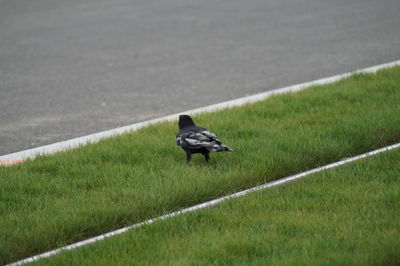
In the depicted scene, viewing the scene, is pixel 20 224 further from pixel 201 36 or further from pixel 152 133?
pixel 201 36

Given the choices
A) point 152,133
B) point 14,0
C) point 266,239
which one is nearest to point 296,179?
point 266,239

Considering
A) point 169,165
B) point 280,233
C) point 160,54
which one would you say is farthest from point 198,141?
point 160,54

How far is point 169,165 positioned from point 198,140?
409 millimetres

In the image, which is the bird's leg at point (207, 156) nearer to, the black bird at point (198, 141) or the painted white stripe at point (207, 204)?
the black bird at point (198, 141)

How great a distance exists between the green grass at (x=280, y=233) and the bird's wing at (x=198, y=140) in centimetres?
67

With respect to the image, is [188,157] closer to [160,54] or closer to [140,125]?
[140,125]

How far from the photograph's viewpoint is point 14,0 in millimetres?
17391

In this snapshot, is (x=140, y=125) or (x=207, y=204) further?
(x=140, y=125)

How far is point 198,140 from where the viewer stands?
17.0ft

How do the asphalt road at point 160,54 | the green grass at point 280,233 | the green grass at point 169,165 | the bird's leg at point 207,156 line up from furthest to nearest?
the asphalt road at point 160,54 → the bird's leg at point 207,156 → the green grass at point 169,165 → the green grass at point 280,233

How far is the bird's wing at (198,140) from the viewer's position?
16.8 feet

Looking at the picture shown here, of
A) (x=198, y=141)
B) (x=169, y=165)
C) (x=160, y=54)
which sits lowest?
(x=160, y=54)

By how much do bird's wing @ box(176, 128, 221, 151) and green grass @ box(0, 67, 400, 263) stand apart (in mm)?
214

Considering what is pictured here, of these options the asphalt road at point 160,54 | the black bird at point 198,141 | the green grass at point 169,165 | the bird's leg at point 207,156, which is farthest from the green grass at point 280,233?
the asphalt road at point 160,54
